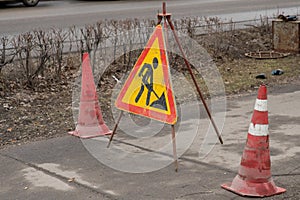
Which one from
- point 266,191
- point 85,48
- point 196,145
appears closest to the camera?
point 266,191

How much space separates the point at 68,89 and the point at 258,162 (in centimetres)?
490

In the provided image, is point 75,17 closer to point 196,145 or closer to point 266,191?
point 196,145

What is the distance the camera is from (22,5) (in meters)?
23.2

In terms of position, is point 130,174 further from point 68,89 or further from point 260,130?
point 68,89

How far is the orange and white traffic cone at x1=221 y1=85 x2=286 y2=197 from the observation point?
5.34 meters

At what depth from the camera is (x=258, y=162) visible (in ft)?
17.5

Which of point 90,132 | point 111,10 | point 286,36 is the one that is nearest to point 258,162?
point 90,132

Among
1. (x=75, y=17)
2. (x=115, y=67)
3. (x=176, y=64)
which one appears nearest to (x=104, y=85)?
(x=115, y=67)

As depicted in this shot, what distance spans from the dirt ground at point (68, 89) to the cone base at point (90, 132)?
299 mm

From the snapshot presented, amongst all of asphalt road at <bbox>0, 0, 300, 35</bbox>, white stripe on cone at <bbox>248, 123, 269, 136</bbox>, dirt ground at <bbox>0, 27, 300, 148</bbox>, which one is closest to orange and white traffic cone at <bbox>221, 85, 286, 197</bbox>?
white stripe on cone at <bbox>248, 123, 269, 136</bbox>

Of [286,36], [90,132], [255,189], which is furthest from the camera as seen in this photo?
[286,36]

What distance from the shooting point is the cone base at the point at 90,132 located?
733 cm

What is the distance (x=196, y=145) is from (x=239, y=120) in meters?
1.21

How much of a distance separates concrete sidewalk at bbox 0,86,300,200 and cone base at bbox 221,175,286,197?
54 millimetres
